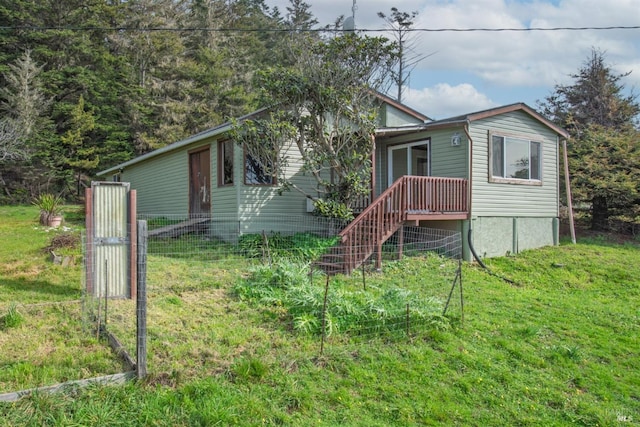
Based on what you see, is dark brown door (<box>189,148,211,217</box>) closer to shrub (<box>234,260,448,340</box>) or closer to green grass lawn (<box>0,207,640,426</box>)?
green grass lawn (<box>0,207,640,426</box>)

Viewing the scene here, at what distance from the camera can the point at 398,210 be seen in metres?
9.32

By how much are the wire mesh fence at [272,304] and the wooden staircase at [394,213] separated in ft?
0.35

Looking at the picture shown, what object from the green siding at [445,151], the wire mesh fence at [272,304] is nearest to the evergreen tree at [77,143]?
the wire mesh fence at [272,304]

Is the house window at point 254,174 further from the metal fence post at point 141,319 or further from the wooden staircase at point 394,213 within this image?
the metal fence post at point 141,319

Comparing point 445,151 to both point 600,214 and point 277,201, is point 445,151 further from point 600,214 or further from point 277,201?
point 600,214

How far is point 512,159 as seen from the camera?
11.8m

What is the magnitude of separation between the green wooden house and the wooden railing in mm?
21

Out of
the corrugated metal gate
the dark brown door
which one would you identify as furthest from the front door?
the corrugated metal gate

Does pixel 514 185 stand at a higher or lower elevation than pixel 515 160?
lower

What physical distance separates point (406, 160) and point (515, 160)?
109 inches

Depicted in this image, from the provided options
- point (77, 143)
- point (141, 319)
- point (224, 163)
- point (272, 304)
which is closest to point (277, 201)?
point (224, 163)

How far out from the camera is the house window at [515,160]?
11.3 meters

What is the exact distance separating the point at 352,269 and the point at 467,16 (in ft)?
22.3

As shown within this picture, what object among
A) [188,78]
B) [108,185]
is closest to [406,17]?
[188,78]
